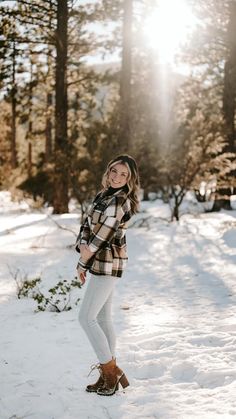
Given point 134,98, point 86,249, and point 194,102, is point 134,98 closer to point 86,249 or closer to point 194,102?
point 194,102

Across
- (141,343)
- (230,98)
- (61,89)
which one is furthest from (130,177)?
(230,98)

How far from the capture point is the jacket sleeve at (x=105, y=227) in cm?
337

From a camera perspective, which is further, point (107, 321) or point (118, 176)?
point (107, 321)

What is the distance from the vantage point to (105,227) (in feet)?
11.1

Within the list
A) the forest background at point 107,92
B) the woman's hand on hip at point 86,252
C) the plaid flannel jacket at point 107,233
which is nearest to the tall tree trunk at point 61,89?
the forest background at point 107,92

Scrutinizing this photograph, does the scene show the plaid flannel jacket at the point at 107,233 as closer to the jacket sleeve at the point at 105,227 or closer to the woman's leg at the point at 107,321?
the jacket sleeve at the point at 105,227

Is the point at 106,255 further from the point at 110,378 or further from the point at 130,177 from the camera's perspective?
the point at 110,378

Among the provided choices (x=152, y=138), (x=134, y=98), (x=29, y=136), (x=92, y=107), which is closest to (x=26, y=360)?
(x=92, y=107)

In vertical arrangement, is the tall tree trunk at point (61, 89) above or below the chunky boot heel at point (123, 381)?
above

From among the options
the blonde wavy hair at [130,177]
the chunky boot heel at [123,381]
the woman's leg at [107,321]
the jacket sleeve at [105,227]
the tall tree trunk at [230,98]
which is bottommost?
the chunky boot heel at [123,381]

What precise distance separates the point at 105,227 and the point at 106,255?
8.5 inches

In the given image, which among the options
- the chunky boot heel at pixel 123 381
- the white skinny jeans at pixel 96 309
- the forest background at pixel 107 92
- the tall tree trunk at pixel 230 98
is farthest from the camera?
the tall tree trunk at pixel 230 98

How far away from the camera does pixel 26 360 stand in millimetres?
4340

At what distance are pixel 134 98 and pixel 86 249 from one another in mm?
22525
